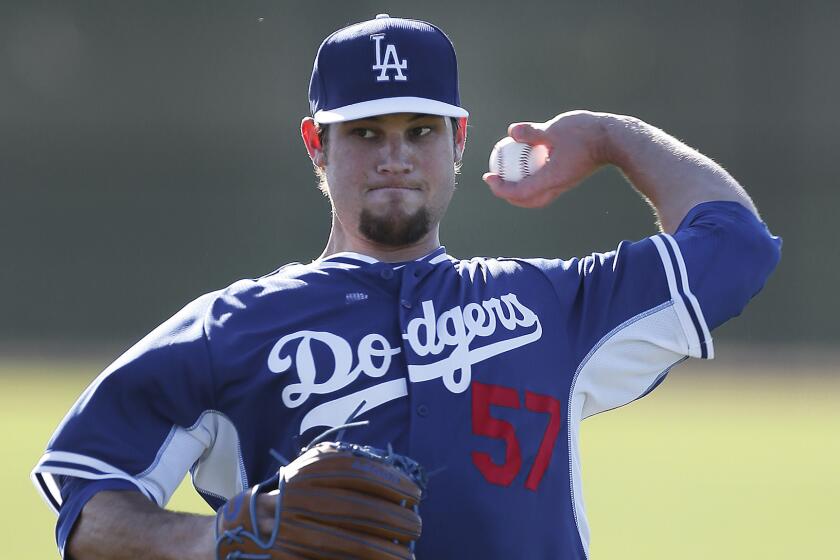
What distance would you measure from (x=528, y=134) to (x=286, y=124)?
11.4 metres

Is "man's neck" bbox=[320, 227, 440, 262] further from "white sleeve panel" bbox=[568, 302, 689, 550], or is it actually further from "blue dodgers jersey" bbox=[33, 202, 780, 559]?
"white sleeve panel" bbox=[568, 302, 689, 550]

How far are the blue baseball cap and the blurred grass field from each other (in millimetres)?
3365

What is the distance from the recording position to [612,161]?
86.8 inches

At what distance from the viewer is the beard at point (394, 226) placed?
6.65ft

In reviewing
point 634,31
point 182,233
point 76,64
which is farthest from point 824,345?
point 76,64

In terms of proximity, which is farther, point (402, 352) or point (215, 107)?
point (215, 107)

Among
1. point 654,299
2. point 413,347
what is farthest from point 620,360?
point 413,347

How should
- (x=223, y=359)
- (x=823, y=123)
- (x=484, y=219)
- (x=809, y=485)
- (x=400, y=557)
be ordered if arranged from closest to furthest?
(x=400, y=557)
(x=223, y=359)
(x=809, y=485)
(x=484, y=219)
(x=823, y=123)

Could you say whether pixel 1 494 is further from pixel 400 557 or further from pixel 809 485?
pixel 400 557

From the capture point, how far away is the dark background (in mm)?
12992

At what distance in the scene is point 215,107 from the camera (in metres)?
13.6

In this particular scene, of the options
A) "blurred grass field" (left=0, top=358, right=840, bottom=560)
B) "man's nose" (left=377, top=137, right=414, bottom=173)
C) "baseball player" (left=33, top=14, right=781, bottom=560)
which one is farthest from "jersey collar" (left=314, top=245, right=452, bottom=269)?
"blurred grass field" (left=0, top=358, right=840, bottom=560)

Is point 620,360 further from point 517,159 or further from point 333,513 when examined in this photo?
point 333,513

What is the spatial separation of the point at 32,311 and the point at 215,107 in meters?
3.30
